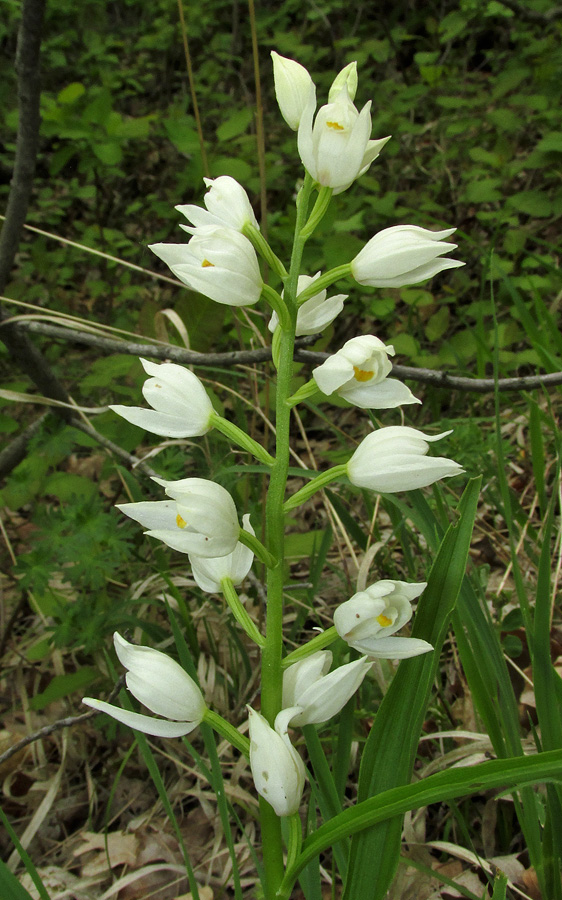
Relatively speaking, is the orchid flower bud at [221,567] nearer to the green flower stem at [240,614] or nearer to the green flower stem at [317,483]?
the green flower stem at [240,614]

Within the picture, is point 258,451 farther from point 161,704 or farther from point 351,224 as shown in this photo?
point 351,224

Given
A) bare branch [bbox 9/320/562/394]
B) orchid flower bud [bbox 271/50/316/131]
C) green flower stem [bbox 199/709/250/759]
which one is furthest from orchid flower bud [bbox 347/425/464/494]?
bare branch [bbox 9/320/562/394]

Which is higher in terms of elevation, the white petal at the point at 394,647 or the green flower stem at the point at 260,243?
the green flower stem at the point at 260,243

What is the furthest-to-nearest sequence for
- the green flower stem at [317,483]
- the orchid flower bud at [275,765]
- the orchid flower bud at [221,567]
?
the orchid flower bud at [221,567]
the green flower stem at [317,483]
the orchid flower bud at [275,765]

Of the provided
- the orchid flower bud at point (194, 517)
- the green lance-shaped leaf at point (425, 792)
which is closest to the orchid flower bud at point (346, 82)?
the orchid flower bud at point (194, 517)

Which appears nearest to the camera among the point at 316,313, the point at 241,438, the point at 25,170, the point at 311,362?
the point at 241,438

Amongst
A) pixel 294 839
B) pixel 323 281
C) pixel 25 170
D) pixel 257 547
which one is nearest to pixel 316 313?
pixel 323 281

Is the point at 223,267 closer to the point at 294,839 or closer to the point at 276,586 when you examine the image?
the point at 276,586

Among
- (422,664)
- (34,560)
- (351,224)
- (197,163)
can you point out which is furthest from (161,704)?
(197,163)
